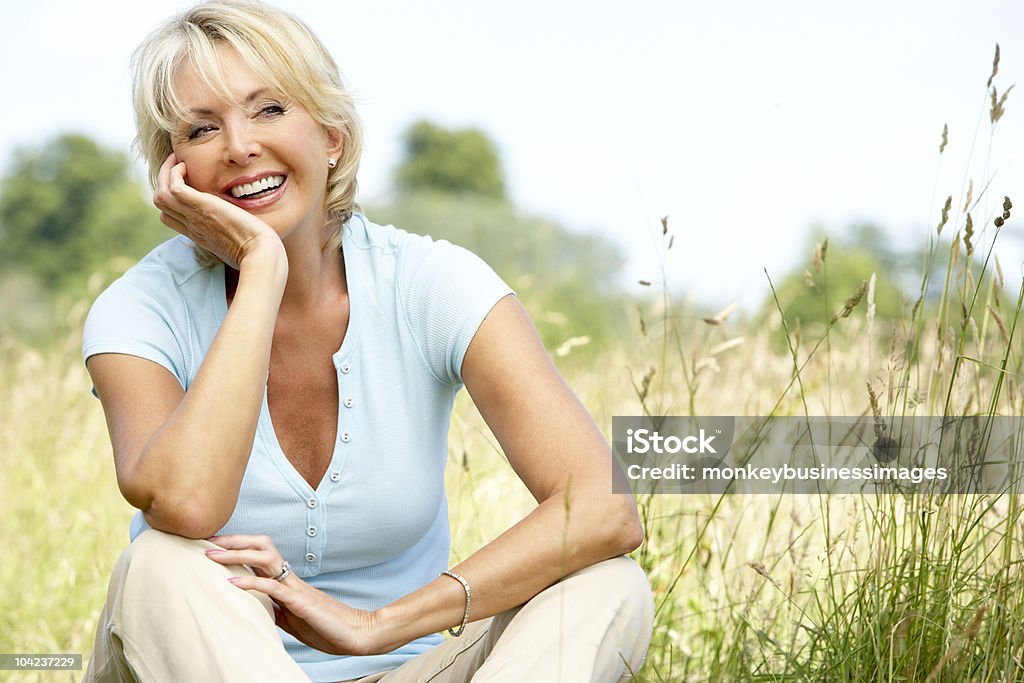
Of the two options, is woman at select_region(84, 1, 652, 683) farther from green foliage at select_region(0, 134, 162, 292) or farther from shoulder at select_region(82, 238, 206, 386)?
green foliage at select_region(0, 134, 162, 292)

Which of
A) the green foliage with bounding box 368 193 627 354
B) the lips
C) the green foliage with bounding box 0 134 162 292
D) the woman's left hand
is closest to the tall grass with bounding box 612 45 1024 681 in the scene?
the woman's left hand

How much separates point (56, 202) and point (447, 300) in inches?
672

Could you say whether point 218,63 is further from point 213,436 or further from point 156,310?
point 213,436

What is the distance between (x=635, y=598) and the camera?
1.92 meters

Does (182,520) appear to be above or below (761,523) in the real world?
above

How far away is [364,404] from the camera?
7.54 ft

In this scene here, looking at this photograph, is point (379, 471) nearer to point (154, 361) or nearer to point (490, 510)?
point (154, 361)

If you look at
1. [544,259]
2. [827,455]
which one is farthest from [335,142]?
[544,259]

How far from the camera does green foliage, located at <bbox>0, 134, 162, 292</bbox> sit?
16719 millimetres

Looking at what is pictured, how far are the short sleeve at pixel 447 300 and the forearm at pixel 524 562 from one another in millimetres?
422

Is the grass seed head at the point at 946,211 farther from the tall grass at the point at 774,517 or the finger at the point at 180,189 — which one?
the finger at the point at 180,189

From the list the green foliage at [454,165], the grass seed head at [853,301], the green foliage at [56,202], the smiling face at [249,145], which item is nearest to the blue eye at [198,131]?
the smiling face at [249,145]

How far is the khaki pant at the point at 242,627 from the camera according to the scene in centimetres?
176

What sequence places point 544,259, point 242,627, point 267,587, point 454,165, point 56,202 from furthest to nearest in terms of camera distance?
point 454,165 < point 56,202 < point 544,259 < point 267,587 < point 242,627
